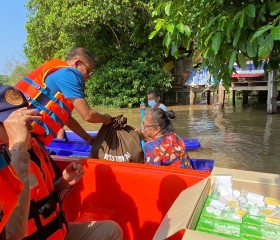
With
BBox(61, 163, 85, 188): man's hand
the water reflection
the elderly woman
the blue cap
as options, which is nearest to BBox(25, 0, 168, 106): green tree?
the water reflection

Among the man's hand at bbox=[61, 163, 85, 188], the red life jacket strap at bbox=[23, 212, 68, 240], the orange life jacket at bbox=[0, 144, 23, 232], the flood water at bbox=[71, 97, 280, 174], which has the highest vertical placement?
the orange life jacket at bbox=[0, 144, 23, 232]

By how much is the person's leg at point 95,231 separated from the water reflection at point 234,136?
4679 mm

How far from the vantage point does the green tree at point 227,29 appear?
1.45 metres

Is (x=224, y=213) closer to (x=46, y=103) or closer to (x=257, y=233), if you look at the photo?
(x=257, y=233)

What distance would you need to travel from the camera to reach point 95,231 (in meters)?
1.84

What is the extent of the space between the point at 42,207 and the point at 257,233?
999 mm

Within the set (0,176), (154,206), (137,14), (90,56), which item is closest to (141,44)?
(137,14)

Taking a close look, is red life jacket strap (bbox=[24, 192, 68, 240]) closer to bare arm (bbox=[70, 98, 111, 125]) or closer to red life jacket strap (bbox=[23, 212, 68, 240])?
red life jacket strap (bbox=[23, 212, 68, 240])

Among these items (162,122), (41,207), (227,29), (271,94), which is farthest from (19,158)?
(271,94)

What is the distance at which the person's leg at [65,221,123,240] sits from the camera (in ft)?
5.98

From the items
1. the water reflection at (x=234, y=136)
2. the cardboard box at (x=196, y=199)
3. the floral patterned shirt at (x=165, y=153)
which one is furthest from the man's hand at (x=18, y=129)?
the water reflection at (x=234, y=136)

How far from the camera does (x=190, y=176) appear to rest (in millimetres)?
2041

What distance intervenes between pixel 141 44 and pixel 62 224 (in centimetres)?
1411

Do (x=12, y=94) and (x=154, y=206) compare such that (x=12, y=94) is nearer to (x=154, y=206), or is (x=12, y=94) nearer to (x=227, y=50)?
(x=227, y=50)
